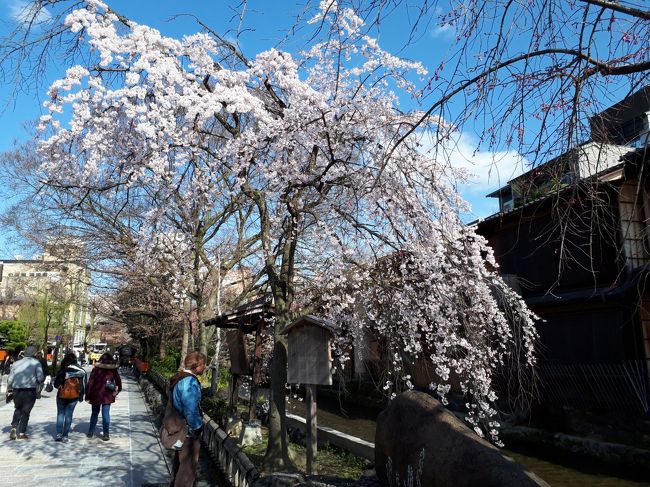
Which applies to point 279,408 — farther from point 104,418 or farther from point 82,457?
point 104,418

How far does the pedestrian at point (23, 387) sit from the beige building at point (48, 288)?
731 cm

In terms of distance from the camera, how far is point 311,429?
7562 mm

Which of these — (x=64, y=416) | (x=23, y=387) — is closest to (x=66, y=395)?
(x=64, y=416)

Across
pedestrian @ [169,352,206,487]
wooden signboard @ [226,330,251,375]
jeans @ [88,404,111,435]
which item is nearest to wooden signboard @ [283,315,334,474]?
Answer: pedestrian @ [169,352,206,487]

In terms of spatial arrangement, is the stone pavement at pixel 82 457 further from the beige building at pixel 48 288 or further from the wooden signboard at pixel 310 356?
the beige building at pixel 48 288

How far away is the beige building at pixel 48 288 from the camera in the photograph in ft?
60.5

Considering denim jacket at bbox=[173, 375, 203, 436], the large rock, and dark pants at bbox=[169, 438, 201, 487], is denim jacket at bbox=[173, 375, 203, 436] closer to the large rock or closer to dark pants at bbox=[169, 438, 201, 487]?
dark pants at bbox=[169, 438, 201, 487]

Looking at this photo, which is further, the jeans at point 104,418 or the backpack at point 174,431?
the jeans at point 104,418

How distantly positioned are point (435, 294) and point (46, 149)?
6.54m

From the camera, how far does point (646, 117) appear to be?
3941 millimetres

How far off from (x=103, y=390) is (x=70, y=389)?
59cm

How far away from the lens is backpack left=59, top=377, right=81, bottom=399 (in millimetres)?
10195

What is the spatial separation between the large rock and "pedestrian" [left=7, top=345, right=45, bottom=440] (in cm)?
739

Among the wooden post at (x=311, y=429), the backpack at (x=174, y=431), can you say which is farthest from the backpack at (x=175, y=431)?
the wooden post at (x=311, y=429)
